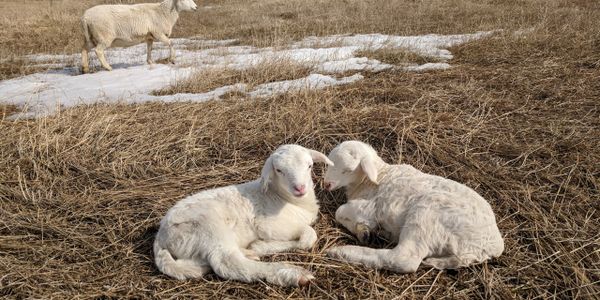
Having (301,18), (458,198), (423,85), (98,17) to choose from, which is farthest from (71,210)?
(301,18)

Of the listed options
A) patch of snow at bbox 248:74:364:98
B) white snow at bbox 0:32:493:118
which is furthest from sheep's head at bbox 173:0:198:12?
patch of snow at bbox 248:74:364:98

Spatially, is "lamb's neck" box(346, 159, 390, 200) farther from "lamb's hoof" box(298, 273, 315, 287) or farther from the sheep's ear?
"lamb's hoof" box(298, 273, 315, 287)

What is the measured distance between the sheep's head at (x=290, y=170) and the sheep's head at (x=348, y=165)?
0.26m

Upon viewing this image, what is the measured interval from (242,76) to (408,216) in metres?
5.18

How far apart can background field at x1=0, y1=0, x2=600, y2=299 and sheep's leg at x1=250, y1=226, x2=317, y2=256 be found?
2.8 inches

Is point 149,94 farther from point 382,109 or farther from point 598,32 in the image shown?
point 598,32

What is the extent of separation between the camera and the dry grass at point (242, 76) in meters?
7.33

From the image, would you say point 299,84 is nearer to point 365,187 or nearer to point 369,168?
point 365,187

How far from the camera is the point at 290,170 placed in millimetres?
3121

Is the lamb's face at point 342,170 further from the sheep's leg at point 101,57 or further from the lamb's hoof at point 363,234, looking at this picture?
the sheep's leg at point 101,57

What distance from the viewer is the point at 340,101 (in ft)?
18.5

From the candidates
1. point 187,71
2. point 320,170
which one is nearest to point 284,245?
point 320,170

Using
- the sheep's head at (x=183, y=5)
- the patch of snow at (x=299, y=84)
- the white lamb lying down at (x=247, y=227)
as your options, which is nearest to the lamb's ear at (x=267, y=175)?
the white lamb lying down at (x=247, y=227)

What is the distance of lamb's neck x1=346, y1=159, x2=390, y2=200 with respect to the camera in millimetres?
3590
